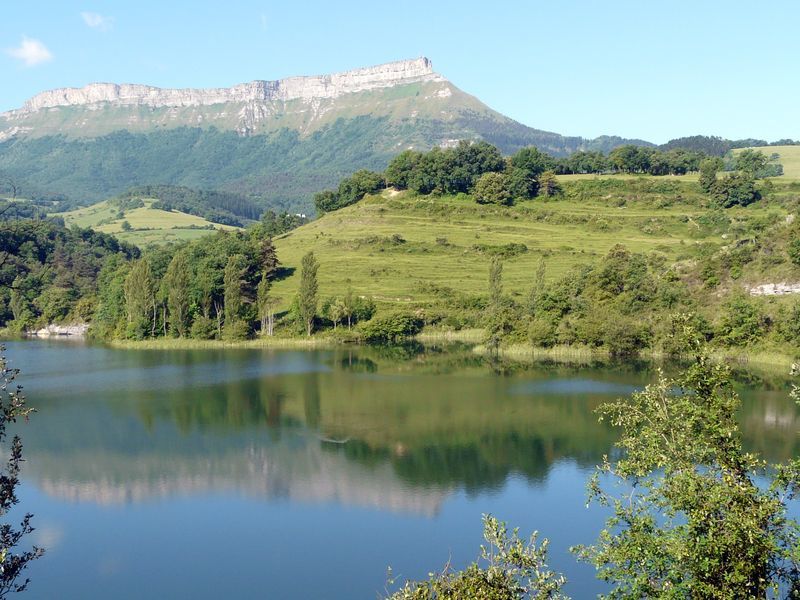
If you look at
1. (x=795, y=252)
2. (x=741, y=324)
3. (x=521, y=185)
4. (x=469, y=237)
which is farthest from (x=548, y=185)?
(x=741, y=324)

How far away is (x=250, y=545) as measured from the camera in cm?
3022

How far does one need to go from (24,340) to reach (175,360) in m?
31.4

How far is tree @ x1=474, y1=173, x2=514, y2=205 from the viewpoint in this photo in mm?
125125

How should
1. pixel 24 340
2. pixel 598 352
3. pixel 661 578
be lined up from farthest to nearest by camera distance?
pixel 24 340
pixel 598 352
pixel 661 578

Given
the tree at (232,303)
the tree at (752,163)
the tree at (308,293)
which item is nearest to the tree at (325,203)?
the tree at (232,303)

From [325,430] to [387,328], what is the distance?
38.1 m

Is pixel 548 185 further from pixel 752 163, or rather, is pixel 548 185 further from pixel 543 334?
pixel 543 334

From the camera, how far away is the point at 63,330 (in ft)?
328

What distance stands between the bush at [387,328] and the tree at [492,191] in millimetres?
46072

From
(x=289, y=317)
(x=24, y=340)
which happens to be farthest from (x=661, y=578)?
(x=24, y=340)

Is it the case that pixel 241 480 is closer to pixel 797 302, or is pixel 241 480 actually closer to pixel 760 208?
pixel 797 302

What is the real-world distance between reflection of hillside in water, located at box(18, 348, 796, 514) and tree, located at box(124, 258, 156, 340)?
19056 millimetres

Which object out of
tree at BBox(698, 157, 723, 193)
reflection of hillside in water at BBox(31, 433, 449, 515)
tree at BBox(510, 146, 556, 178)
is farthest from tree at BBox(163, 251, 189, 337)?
tree at BBox(698, 157, 723, 193)

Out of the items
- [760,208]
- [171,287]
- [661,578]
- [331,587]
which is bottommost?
[331,587]
